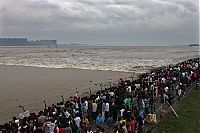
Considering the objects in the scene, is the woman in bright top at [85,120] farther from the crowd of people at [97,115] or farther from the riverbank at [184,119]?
the riverbank at [184,119]

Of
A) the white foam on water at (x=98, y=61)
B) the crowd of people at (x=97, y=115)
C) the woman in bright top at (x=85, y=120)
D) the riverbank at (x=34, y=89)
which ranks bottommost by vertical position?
the riverbank at (x=34, y=89)

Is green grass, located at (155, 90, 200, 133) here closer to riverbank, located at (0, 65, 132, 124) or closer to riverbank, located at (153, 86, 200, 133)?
riverbank, located at (153, 86, 200, 133)

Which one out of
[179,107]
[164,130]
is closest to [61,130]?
[164,130]

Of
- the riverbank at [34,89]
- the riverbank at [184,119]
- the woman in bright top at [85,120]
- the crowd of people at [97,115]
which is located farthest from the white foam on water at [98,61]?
the woman in bright top at [85,120]

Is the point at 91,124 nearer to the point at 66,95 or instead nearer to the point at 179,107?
the point at 179,107

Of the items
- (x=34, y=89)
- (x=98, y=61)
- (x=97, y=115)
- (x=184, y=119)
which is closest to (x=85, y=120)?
(x=97, y=115)

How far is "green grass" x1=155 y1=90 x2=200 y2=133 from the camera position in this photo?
20828 millimetres

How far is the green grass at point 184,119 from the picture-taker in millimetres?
20828

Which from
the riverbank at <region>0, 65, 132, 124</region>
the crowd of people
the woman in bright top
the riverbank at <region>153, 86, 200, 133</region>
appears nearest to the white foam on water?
the riverbank at <region>0, 65, 132, 124</region>

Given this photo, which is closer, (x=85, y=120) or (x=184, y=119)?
(x=85, y=120)

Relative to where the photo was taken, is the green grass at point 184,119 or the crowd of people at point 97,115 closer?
the crowd of people at point 97,115

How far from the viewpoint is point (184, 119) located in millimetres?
23000

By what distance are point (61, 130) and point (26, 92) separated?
909 inches

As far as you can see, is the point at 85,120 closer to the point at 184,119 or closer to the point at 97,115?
the point at 97,115
